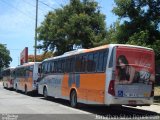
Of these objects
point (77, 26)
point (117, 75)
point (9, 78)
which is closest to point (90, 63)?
point (117, 75)

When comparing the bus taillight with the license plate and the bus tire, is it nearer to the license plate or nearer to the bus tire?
the license plate

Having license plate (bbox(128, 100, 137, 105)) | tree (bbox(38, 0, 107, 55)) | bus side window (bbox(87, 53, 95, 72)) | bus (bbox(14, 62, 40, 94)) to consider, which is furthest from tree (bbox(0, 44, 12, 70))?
license plate (bbox(128, 100, 137, 105))

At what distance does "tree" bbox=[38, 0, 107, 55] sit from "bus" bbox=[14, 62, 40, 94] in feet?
17.3

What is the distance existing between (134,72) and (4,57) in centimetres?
9461

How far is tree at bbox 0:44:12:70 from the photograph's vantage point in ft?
356

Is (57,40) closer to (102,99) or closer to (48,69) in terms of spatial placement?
(48,69)

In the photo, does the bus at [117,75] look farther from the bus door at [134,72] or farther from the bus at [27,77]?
the bus at [27,77]

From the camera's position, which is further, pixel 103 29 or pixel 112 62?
pixel 103 29

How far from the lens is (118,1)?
24.4 metres

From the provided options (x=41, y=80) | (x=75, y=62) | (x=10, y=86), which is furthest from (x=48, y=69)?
(x=10, y=86)

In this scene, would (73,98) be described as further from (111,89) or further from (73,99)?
(111,89)

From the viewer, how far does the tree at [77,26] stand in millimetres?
37469

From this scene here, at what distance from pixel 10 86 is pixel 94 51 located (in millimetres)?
25185

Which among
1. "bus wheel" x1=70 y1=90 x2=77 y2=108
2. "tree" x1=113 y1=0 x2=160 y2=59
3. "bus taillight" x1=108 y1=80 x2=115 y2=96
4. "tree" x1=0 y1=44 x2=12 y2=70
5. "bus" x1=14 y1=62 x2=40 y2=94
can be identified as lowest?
"bus wheel" x1=70 y1=90 x2=77 y2=108
